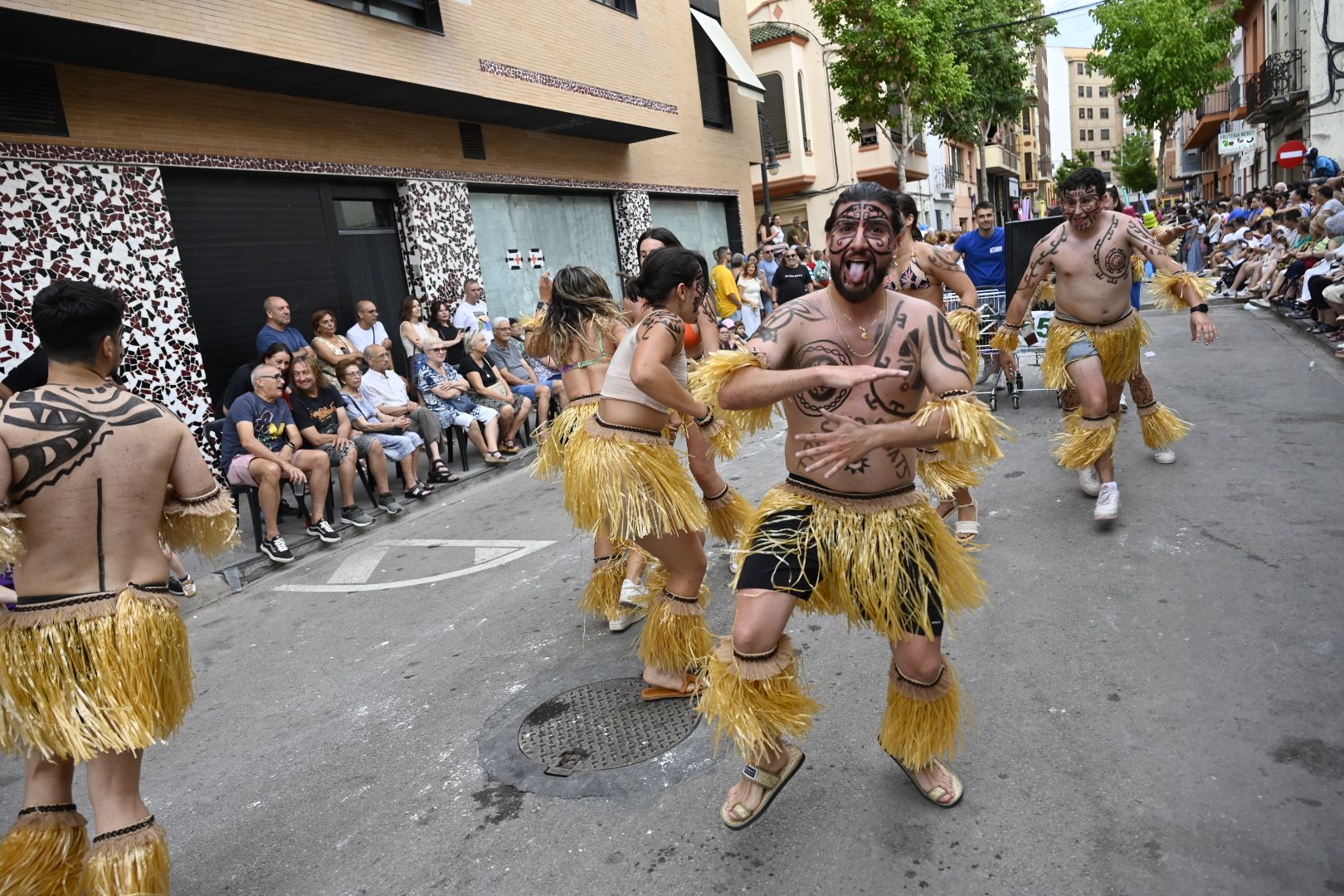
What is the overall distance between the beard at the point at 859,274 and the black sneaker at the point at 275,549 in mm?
5515

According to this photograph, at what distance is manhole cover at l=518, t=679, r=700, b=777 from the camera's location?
3.36 meters

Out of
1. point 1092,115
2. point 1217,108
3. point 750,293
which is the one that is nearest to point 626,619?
point 750,293

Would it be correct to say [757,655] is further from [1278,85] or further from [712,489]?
[1278,85]

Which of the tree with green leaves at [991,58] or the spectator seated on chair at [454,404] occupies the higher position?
the tree with green leaves at [991,58]

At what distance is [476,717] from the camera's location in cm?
383

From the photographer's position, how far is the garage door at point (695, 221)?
17281 mm

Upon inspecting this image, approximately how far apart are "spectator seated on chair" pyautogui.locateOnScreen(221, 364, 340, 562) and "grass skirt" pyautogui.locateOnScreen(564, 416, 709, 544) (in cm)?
395

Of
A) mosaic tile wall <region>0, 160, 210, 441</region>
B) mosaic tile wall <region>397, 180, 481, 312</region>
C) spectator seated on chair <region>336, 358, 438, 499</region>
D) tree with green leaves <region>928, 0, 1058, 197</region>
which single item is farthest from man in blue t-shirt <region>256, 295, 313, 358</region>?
tree with green leaves <region>928, 0, 1058, 197</region>

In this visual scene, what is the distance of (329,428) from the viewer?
7.56 meters

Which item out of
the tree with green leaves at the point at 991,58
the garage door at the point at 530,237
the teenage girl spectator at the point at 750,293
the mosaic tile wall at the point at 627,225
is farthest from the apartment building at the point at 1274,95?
the garage door at the point at 530,237

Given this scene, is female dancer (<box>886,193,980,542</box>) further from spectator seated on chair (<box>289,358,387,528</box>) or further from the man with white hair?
the man with white hair

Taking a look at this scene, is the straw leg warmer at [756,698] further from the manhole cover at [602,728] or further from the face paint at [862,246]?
the face paint at [862,246]

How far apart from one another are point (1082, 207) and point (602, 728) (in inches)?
170

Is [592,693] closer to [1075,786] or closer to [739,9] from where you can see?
[1075,786]
